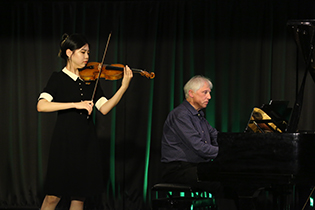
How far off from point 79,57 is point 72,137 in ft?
1.84

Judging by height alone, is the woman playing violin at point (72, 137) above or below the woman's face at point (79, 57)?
below

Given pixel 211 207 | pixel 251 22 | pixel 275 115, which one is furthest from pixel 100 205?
pixel 251 22

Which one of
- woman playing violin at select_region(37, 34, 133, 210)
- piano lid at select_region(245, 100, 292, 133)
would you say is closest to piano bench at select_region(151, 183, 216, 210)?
woman playing violin at select_region(37, 34, 133, 210)

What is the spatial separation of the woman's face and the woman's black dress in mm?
115

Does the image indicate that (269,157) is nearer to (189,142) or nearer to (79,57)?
(189,142)

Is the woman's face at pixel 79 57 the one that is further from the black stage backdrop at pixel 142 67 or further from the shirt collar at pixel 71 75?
the black stage backdrop at pixel 142 67

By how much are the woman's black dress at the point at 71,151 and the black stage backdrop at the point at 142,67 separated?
1879mm

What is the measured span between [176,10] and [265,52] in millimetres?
1103

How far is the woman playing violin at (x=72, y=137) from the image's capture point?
275cm

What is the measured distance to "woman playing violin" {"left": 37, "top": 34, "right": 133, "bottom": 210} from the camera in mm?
2748

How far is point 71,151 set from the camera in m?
2.78

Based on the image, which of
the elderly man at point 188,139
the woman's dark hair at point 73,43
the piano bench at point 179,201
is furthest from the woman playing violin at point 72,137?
the elderly man at point 188,139

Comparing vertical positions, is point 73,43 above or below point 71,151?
above

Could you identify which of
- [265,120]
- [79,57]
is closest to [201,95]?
[265,120]
